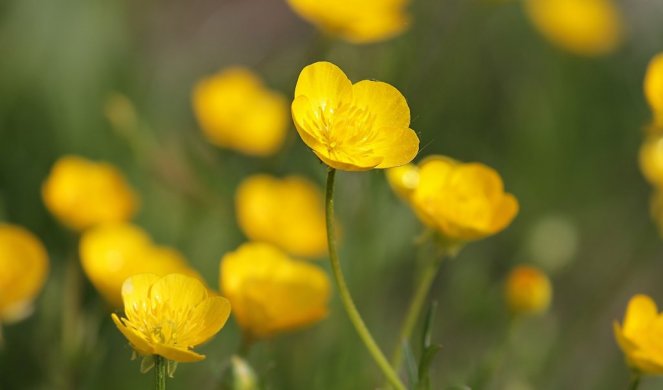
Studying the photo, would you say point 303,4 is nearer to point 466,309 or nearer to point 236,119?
Result: point 236,119

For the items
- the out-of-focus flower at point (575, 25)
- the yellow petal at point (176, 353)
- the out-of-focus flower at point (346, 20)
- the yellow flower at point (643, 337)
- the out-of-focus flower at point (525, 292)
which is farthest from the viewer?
the out-of-focus flower at point (575, 25)

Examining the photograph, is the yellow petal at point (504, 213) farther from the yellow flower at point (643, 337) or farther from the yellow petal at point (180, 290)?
the yellow petal at point (180, 290)

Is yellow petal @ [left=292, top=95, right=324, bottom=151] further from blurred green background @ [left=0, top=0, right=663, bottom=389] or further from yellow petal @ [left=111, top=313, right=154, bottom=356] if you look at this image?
blurred green background @ [left=0, top=0, right=663, bottom=389]

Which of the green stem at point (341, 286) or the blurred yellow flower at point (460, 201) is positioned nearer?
the green stem at point (341, 286)

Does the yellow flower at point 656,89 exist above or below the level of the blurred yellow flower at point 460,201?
above

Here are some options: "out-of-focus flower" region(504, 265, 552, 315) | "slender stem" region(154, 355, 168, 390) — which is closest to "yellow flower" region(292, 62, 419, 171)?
"slender stem" region(154, 355, 168, 390)

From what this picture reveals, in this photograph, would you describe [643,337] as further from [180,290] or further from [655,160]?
[655,160]

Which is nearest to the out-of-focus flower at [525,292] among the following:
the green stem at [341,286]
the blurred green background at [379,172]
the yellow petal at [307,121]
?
the blurred green background at [379,172]
